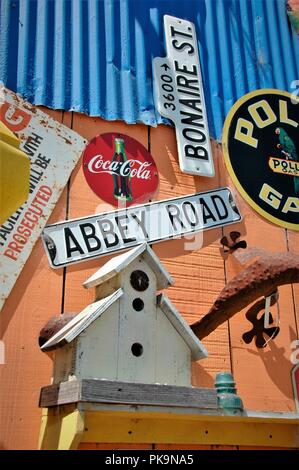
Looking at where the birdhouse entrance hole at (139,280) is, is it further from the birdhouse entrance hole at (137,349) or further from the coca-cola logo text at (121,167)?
the coca-cola logo text at (121,167)

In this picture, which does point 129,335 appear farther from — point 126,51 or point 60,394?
point 126,51

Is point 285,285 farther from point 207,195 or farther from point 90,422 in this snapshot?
point 90,422

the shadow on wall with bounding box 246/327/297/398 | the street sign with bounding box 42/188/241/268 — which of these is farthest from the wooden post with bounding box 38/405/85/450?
the shadow on wall with bounding box 246/327/297/398

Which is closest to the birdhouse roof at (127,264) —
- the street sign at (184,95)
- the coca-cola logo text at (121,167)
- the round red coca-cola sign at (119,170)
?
the round red coca-cola sign at (119,170)

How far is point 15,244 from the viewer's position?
128 inches

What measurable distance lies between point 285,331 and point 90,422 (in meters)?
1.57

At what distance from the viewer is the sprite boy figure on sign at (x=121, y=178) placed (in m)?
3.64

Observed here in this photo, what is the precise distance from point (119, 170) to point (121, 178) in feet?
0.18

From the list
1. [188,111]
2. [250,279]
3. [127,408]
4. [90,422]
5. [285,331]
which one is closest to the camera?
[127,408]

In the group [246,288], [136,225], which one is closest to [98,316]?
[136,225]

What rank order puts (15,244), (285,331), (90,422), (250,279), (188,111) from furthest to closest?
(188,111)
(285,331)
(250,279)
(15,244)
(90,422)

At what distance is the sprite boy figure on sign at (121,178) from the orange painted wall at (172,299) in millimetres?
129

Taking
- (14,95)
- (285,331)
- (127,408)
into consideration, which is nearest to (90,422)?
(127,408)

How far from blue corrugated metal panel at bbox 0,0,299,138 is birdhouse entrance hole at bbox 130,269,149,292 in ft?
4.45
